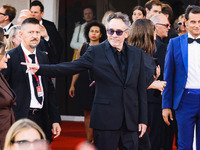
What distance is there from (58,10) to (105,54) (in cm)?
702

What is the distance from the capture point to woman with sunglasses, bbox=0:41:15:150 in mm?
4945

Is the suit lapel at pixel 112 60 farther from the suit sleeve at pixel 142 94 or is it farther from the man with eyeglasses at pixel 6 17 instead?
the man with eyeglasses at pixel 6 17

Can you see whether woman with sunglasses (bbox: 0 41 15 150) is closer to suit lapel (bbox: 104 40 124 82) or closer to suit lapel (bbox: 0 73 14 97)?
suit lapel (bbox: 0 73 14 97)

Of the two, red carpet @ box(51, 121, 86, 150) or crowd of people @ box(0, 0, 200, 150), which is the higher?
crowd of people @ box(0, 0, 200, 150)

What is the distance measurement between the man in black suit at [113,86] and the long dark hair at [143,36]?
1166mm

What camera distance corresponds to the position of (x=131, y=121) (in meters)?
4.75

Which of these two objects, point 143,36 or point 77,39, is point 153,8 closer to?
point 77,39

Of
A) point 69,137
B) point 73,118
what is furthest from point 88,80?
point 73,118

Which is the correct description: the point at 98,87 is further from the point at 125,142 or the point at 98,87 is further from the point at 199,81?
the point at 199,81

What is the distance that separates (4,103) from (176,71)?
2.20m

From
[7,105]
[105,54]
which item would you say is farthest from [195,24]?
[7,105]

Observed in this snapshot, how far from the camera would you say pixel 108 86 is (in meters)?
4.67

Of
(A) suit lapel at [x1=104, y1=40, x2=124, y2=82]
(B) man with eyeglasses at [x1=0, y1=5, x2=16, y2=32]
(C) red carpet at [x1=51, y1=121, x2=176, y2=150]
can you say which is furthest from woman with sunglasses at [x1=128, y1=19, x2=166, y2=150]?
(B) man with eyeglasses at [x1=0, y1=5, x2=16, y2=32]

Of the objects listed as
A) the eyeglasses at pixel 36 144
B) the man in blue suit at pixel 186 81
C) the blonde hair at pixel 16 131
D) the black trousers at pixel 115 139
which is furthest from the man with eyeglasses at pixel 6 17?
the eyeglasses at pixel 36 144
